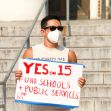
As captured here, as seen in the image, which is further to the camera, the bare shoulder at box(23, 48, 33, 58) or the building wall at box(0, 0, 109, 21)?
the building wall at box(0, 0, 109, 21)

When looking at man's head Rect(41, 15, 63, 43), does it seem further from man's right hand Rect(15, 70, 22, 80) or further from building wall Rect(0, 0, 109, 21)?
building wall Rect(0, 0, 109, 21)

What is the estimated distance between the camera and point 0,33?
941 centimetres

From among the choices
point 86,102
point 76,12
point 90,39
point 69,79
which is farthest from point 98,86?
point 76,12

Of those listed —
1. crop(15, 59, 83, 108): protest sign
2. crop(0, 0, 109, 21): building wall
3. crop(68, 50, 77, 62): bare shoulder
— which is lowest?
crop(15, 59, 83, 108): protest sign

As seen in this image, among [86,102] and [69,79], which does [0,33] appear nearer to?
[86,102]

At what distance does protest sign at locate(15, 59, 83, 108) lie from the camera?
474cm

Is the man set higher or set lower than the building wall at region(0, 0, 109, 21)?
lower

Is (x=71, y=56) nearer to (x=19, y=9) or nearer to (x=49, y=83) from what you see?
(x=49, y=83)

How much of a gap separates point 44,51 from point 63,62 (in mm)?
A: 212

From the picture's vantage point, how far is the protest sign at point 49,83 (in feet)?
15.5

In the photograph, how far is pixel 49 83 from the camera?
15.7ft

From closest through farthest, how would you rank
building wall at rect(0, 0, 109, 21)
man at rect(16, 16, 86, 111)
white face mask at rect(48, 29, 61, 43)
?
white face mask at rect(48, 29, 61, 43) < man at rect(16, 16, 86, 111) < building wall at rect(0, 0, 109, 21)

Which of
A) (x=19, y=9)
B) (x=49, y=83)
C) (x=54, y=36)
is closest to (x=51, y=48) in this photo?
(x=54, y=36)

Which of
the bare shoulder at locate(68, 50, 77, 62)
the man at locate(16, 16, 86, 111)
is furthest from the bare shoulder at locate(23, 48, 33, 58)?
the bare shoulder at locate(68, 50, 77, 62)
